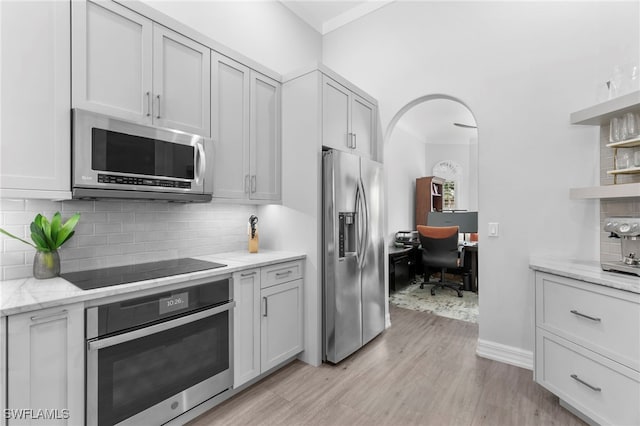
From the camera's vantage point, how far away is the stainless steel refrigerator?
8.41 ft

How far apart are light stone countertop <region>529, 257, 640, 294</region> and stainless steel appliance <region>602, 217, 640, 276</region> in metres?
0.04

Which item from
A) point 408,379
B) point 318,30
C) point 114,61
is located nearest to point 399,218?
point 318,30

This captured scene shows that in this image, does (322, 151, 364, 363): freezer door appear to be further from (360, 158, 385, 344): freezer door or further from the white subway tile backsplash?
the white subway tile backsplash

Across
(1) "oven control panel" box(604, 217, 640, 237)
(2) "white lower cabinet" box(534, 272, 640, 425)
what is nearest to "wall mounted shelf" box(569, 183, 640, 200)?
(1) "oven control panel" box(604, 217, 640, 237)

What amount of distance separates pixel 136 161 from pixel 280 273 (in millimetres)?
1240

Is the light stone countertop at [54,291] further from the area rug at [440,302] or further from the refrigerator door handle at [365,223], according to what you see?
the area rug at [440,302]

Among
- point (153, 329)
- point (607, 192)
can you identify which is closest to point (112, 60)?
point (153, 329)

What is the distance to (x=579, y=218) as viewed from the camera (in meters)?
2.32

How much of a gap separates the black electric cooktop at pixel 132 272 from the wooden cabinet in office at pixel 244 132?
552 mm

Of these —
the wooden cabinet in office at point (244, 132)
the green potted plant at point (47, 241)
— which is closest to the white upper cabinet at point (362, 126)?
the wooden cabinet in office at point (244, 132)

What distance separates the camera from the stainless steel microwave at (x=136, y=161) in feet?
5.38

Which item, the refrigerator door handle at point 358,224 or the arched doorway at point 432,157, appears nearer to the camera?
the refrigerator door handle at point 358,224

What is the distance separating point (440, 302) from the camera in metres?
4.27

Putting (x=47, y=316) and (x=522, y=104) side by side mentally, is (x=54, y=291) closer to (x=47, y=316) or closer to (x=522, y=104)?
(x=47, y=316)
